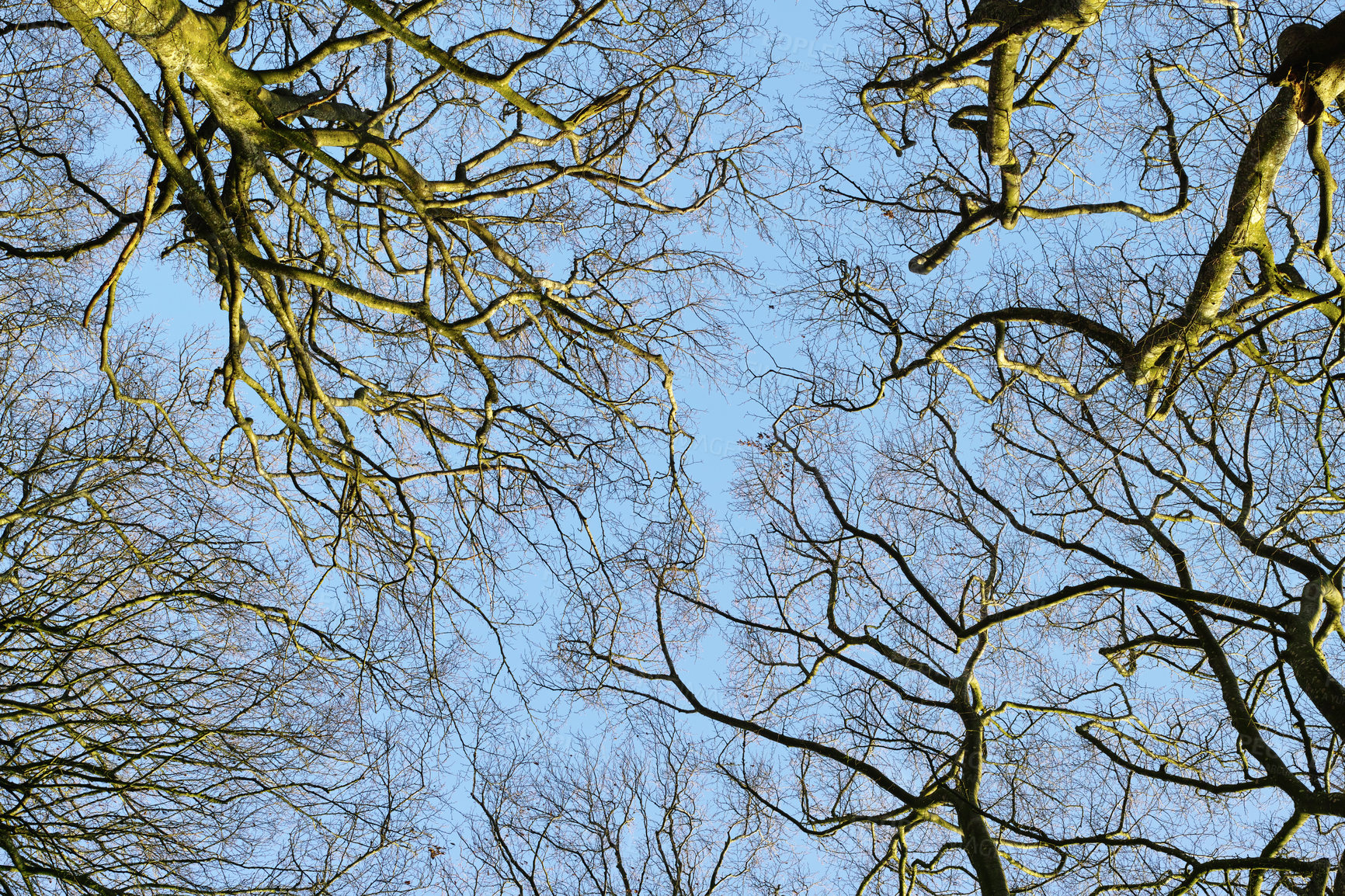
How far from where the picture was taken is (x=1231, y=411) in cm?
727

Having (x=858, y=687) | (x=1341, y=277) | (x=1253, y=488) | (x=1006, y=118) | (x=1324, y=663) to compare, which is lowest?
(x=1324, y=663)

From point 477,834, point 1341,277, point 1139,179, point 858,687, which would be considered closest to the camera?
point 1341,277

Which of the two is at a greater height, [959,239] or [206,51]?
[959,239]

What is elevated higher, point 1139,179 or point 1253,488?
point 1139,179

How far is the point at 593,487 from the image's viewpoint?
23.5 feet

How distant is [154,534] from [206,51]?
3.67 metres

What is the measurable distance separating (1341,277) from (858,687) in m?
4.94

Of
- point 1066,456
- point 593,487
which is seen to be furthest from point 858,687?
point 593,487

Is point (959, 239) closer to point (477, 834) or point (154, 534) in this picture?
point (154, 534)

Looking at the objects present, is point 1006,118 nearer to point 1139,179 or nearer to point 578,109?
point 1139,179

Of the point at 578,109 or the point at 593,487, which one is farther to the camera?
the point at 593,487

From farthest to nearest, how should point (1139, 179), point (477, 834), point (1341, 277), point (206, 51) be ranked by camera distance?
point (477, 834) → point (1139, 179) → point (1341, 277) → point (206, 51)

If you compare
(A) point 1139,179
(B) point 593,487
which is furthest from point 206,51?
(A) point 1139,179

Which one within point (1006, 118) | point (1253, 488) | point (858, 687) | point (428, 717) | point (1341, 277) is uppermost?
point (1006, 118)
